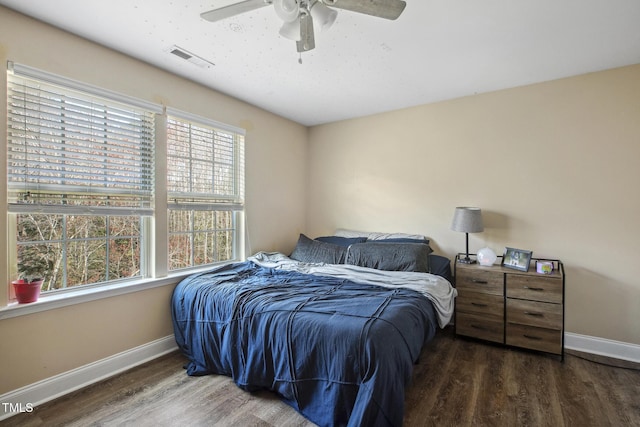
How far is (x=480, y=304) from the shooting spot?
9.00ft

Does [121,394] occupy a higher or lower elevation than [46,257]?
lower

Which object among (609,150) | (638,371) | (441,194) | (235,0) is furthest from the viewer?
(441,194)

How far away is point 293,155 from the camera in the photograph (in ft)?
13.4

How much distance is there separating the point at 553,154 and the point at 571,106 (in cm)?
45

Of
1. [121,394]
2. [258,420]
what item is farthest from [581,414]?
[121,394]

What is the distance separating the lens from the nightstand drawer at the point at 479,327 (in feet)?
8.75

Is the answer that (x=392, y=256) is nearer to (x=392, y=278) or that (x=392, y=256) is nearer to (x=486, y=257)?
(x=392, y=278)

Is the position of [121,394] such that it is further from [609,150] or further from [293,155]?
[609,150]

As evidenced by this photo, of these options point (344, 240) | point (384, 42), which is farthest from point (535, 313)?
point (384, 42)

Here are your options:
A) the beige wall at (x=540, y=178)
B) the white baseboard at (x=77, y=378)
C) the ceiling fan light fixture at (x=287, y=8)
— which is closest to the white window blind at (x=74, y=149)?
the white baseboard at (x=77, y=378)

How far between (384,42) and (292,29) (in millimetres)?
841

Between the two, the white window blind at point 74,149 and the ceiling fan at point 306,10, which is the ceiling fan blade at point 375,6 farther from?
the white window blind at point 74,149

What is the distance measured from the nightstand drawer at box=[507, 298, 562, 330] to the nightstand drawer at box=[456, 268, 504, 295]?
145mm

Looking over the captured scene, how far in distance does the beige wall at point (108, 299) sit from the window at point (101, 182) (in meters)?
0.09
